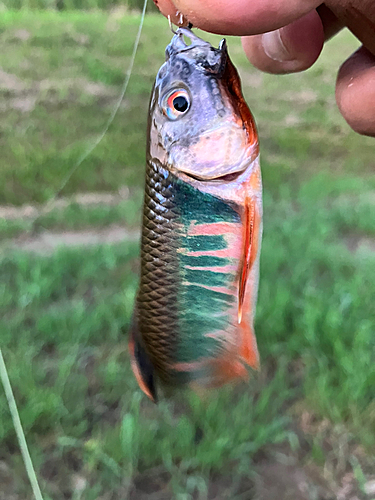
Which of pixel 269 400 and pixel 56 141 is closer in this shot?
pixel 269 400

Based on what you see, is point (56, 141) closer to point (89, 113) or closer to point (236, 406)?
point (89, 113)

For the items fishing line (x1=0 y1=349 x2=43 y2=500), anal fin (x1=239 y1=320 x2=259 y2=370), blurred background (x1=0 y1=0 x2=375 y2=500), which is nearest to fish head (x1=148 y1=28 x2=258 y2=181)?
anal fin (x1=239 y1=320 x2=259 y2=370)

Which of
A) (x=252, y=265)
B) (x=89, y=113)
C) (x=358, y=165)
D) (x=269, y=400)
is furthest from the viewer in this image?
(x=358, y=165)

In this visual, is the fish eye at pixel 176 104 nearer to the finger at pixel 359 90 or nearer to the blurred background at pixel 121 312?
the finger at pixel 359 90

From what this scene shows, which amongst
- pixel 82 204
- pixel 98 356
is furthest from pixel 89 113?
pixel 98 356

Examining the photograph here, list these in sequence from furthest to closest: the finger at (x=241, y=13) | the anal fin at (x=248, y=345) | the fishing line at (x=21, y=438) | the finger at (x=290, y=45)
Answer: the fishing line at (x=21, y=438) < the finger at (x=290, y=45) < the anal fin at (x=248, y=345) < the finger at (x=241, y=13)

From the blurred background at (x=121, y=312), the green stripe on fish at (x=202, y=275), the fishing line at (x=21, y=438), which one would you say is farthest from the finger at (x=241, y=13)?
the fishing line at (x=21, y=438)

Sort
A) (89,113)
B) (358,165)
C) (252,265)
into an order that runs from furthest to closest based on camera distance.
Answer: (358,165) < (89,113) < (252,265)

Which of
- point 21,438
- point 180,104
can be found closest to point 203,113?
point 180,104
